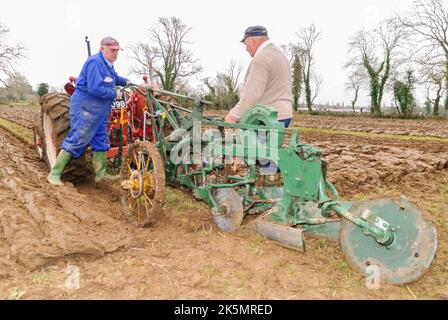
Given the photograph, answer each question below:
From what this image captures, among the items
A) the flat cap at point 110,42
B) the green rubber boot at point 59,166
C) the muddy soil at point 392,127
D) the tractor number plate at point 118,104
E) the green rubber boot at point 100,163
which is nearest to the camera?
the flat cap at point 110,42

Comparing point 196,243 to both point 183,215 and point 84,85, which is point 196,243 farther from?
point 84,85

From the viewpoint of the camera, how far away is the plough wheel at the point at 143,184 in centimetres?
369

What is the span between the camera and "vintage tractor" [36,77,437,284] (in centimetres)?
272

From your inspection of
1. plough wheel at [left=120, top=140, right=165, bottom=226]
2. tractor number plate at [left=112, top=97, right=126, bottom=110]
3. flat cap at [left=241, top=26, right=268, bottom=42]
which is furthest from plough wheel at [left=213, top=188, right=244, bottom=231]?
tractor number plate at [left=112, top=97, right=126, bottom=110]

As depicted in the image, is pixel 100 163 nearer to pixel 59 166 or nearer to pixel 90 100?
pixel 59 166

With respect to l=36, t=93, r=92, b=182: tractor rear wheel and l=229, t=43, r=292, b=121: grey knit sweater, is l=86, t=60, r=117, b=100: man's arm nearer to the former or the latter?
l=36, t=93, r=92, b=182: tractor rear wheel

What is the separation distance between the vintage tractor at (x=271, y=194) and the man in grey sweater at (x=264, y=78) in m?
0.20

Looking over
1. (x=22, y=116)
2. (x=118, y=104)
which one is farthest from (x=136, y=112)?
(x=22, y=116)

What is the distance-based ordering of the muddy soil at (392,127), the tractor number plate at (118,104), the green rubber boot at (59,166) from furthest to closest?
1. the muddy soil at (392,127)
2. the tractor number plate at (118,104)
3. the green rubber boot at (59,166)

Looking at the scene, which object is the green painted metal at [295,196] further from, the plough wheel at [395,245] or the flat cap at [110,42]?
the flat cap at [110,42]

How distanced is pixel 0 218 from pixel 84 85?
1.82 meters

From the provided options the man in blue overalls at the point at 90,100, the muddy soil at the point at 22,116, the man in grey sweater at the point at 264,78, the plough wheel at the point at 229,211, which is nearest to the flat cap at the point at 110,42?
the man in blue overalls at the point at 90,100

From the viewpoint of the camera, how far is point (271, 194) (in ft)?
12.4

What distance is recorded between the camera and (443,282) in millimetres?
2836
